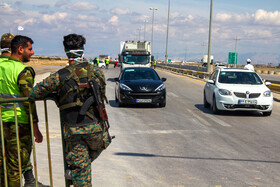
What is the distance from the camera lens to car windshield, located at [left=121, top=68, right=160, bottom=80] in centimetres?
1577

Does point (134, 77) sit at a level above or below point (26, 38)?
below

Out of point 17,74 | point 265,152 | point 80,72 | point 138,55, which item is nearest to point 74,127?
point 80,72

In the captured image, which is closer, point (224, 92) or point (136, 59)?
point (224, 92)

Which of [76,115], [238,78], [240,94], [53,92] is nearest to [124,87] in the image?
[238,78]

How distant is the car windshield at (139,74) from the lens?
1577 cm

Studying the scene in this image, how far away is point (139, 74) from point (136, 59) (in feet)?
45.9

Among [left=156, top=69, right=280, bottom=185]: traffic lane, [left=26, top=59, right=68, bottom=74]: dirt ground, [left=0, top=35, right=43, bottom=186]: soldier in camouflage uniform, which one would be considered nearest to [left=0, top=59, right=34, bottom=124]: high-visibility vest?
[left=0, top=35, right=43, bottom=186]: soldier in camouflage uniform

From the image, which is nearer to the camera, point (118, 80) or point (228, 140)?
point (228, 140)

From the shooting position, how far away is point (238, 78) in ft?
45.6

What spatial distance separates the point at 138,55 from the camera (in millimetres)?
29891

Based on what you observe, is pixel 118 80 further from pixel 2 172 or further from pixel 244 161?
pixel 2 172

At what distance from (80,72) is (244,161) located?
401 cm

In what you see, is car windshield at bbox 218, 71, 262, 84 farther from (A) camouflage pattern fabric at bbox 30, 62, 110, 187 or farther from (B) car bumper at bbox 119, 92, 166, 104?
(A) camouflage pattern fabric at bbox 30, 62, 110, 187

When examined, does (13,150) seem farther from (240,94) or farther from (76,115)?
(240,94)
